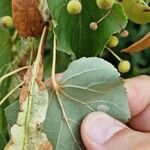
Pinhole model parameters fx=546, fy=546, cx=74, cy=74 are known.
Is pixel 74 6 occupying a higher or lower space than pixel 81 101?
higher

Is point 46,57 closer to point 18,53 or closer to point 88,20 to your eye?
point 18,53

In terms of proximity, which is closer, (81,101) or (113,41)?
(81,101)

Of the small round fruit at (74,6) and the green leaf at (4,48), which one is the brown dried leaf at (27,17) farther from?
the green leaf at (4,48)

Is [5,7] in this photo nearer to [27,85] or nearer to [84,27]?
[84,27]

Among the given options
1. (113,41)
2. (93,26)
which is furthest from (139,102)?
(93,26)

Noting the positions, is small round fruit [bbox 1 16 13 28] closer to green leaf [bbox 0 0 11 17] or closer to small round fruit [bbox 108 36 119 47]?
green leaf [bbox 0 0 11 17]

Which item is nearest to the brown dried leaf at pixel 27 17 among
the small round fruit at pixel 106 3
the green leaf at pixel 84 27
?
the green leaf at pixel 84 27
